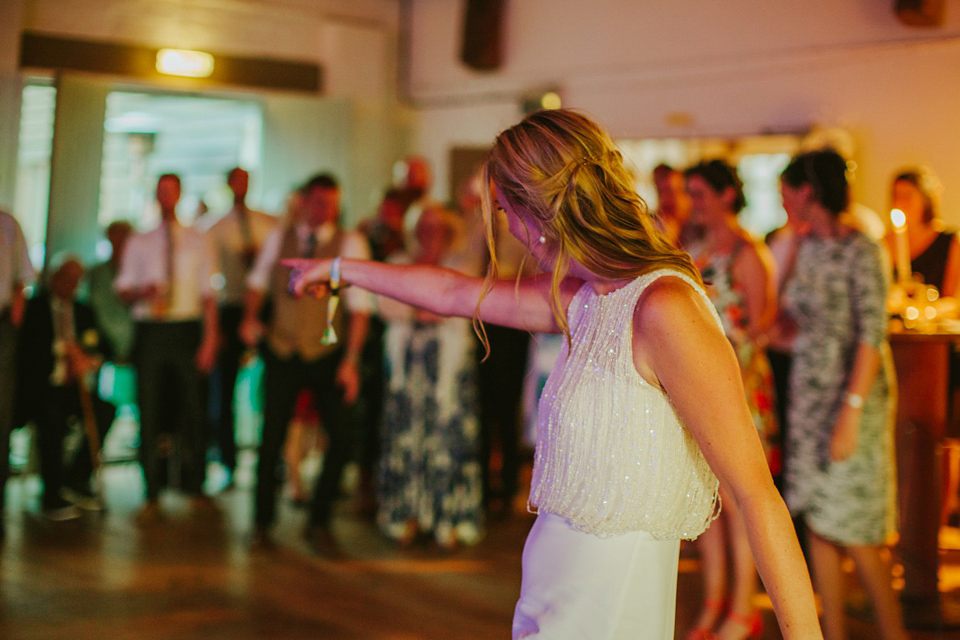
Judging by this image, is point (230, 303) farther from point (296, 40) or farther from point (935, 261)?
point (935, 261)

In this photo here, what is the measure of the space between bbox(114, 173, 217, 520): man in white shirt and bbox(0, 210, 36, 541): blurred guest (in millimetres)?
624

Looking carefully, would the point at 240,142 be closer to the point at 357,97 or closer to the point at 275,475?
the point at 357,97

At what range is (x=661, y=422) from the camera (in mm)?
1301

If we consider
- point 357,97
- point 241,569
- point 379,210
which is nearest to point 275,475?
point 241,569

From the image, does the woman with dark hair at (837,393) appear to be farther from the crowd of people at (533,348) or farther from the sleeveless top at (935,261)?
the sleeveless top at (935,261)

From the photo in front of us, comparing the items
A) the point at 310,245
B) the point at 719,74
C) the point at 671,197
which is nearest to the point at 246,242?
the point at 310,245

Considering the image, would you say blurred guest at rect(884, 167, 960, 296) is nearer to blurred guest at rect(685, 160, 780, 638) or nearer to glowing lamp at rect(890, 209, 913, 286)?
glowing lamp at rect(890, 209, 913, 286)

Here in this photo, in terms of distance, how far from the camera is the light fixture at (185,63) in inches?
241

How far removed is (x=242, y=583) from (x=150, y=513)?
120 centimetres

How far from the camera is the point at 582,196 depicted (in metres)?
1.29

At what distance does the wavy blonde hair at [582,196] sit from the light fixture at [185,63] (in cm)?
547

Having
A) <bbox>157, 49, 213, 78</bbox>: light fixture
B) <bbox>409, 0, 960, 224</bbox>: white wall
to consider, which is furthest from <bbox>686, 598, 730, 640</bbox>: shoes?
<bbox>157, 49, 213, 78</bbox>: light fixture

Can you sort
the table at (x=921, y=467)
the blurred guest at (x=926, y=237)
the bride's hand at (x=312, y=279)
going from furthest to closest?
1. the blurred guest at (x=926, y=237)
2. the table at (x=921, y=467)
3. the bride's hand at (x=312, y=279)

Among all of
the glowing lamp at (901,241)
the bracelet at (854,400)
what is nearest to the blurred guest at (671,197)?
the glowing lamp at (901,241)
